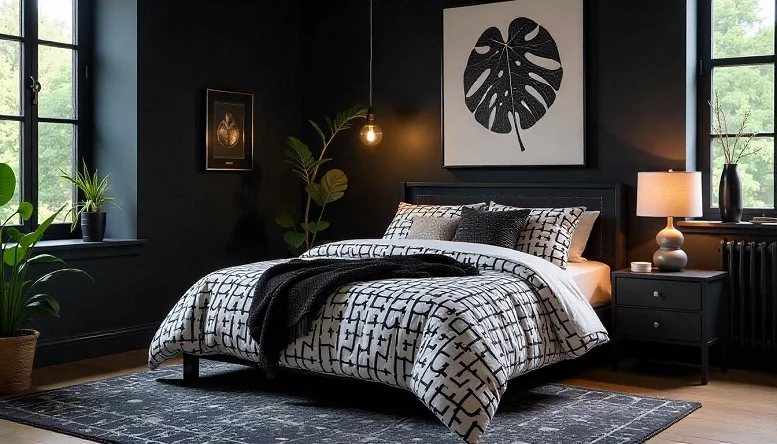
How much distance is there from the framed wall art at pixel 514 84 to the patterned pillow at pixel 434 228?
69cm

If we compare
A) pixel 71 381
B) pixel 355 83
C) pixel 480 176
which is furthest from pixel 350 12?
pixel 71 381

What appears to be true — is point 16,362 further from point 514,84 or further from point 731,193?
point 731,193

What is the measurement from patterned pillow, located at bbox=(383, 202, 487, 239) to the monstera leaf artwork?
613mm

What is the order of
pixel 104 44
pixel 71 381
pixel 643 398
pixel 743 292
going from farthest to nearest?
pixel 104 44, pixel 743 292, pixel 71 381, pixel 643 398

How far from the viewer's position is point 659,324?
5.25 m

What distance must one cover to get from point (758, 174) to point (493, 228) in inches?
62.1

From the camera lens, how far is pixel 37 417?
169 inches

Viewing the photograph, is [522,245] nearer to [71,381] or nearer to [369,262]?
[369,262]

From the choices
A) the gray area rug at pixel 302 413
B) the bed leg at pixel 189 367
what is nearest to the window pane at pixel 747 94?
the gray area rug at pixel 302 413

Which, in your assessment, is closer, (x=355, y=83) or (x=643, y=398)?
(x=643, y=398)

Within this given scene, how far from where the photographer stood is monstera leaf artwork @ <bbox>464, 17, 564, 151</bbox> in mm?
6145

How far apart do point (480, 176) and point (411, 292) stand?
2.36 meters

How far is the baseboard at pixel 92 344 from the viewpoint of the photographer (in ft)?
18.2

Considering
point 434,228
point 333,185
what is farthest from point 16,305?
point 333,185
